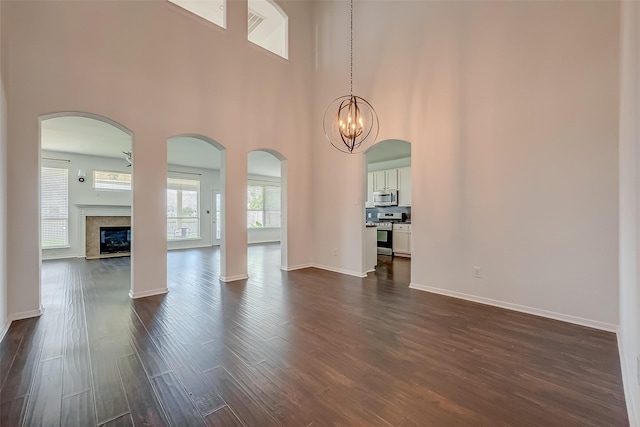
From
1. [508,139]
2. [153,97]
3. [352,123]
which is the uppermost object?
[153,97]

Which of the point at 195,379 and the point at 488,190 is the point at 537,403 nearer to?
the point at 195,379

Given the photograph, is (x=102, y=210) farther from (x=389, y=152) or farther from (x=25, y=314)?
(x=389, y=152)

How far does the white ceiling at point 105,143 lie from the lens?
5.21m

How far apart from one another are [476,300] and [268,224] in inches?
348

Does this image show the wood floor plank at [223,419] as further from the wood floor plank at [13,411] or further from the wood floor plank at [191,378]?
the wood floor plank at [13,411]

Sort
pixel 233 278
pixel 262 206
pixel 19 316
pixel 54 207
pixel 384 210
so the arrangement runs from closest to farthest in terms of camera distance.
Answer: pixel 19 316 → pixel 233 278 → pixel 54 207 → pixel 384 210 → pixel 262 206

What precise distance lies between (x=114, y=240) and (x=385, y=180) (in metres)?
7.94

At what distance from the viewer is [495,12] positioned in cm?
352

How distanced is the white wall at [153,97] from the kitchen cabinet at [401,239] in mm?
2839

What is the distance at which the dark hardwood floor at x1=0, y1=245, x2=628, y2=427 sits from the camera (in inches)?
64.4

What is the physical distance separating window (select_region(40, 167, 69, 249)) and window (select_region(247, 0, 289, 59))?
243 inches

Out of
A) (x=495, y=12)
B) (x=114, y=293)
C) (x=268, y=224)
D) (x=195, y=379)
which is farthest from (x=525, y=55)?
(x=268, y=224)

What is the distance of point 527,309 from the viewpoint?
330 cm

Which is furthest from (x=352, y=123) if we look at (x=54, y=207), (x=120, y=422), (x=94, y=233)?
(x=54, y=207)
